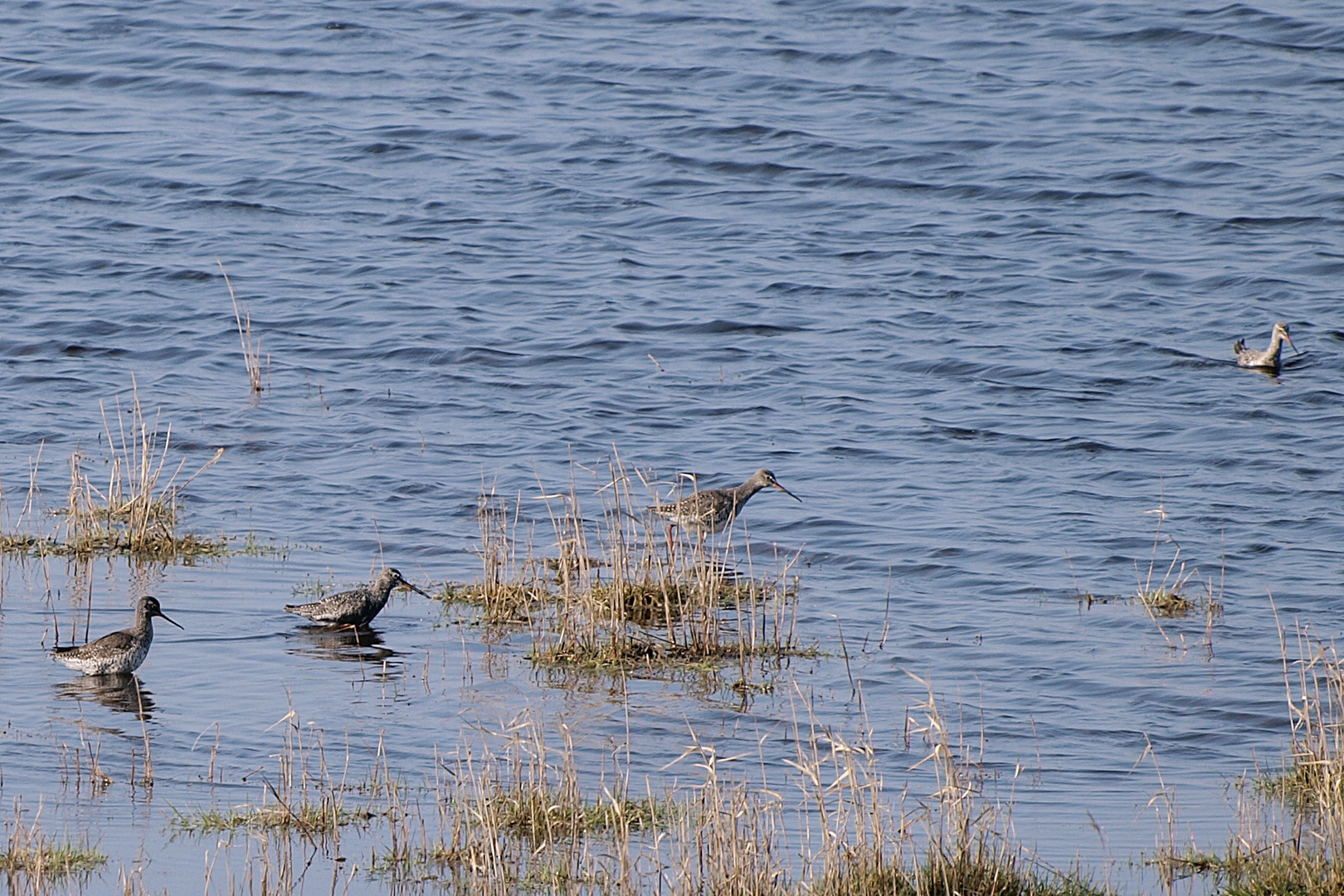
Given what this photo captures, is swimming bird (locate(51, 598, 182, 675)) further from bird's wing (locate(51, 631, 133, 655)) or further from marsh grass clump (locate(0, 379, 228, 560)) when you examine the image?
marsh grass clump (locate(0, 379, 228, 560))

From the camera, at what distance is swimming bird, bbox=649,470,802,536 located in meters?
15.0

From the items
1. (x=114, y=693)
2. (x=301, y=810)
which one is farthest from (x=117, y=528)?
(x=301, y=810)

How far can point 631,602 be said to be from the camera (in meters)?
13.1

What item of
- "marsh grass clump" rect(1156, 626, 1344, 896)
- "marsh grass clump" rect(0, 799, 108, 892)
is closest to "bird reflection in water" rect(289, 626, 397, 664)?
"marsh grass clump" rect(0, 799, 108, 892)

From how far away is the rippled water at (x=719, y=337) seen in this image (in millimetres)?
11656

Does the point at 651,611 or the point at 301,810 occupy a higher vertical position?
the point at 651,611

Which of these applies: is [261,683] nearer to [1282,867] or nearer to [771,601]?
[771,601]

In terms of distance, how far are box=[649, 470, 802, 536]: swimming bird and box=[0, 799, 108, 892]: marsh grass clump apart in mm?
6530

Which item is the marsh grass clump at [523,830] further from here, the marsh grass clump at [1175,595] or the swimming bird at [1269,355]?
the swimming bird at [1269,355]

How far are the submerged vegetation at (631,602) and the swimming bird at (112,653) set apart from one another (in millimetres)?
2335

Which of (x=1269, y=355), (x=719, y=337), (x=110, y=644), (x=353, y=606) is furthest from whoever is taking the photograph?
(x=719, y=337)

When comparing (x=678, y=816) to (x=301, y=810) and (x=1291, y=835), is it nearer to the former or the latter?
(x=301, y=810)

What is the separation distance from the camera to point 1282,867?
8172 millimetres

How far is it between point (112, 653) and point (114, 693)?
379 millimetres
